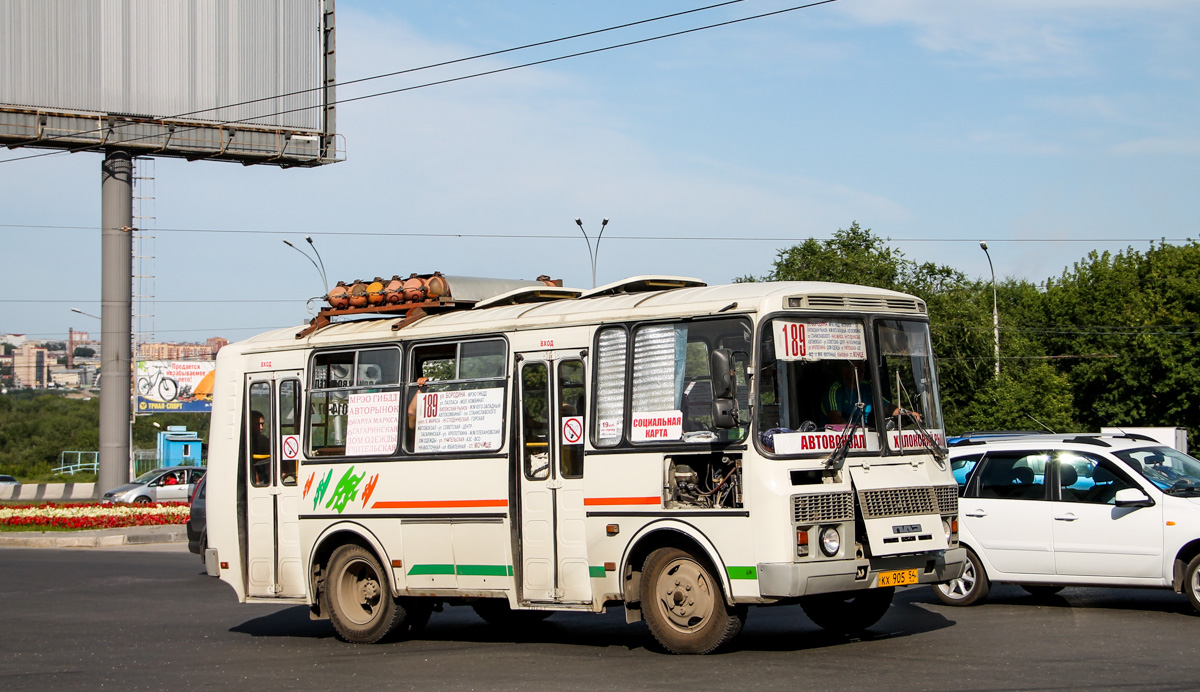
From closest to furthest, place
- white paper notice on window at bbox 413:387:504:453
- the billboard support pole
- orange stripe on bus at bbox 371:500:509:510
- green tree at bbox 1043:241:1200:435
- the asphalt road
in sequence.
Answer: the asphalt road, orange stripe on bus at bbox 371:500:509:510, white paper notice on window at bbox 413:387:504:453, the billboard support pole, green tree at bbox 1043:241:1200:435

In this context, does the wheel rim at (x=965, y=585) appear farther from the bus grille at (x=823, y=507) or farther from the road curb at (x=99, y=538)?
the road curb at (x=99, y=538)

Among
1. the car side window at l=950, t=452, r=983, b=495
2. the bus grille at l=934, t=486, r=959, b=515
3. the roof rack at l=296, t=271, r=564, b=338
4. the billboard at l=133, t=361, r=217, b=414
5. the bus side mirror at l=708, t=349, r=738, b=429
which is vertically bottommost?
the bus grille at l=934, t=486, r=959, b=515

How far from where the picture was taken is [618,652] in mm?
10789

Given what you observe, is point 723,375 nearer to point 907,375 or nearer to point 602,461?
point 602,461

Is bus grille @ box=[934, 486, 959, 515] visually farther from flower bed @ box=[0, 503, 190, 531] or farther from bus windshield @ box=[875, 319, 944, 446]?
flower bed @ box=[0, 503, 190, 531]

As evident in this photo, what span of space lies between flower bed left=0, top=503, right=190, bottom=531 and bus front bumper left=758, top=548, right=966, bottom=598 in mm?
24969

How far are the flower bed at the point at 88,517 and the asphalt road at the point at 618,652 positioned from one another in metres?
16.3

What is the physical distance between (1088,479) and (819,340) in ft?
13.7

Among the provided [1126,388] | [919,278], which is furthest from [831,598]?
[1126,388]

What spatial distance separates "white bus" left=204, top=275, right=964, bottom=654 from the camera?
9.70 metres

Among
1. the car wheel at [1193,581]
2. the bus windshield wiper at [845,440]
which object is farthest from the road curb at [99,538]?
the car wheel at [1193,581]

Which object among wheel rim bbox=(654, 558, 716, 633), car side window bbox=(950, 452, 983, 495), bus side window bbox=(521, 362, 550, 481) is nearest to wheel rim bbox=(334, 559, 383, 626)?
bus side window bbox=(521, 362, 550, 481)

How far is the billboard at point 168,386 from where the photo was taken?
68.6 meters

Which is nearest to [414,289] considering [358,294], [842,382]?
[358,294]
